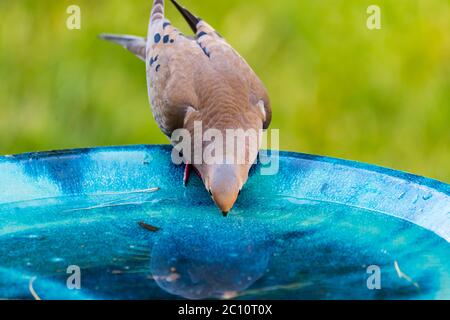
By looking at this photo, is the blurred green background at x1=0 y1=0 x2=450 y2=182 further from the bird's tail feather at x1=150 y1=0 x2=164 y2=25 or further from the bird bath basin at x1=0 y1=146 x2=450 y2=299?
the bird bath basin at x1=0 y1=146 x2=450 y2=299

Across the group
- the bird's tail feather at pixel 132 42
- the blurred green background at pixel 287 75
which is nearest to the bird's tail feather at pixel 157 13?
the bird's tail feather at pixel 132 42

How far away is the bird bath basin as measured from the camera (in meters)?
2.52

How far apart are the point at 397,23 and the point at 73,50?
6.59 feet

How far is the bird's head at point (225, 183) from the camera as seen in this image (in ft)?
10.1

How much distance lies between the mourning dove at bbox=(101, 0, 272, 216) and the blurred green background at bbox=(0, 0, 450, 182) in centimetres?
117

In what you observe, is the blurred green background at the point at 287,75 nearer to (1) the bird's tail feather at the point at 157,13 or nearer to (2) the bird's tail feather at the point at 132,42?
(2) the bird's tail feather at the point at 132,42

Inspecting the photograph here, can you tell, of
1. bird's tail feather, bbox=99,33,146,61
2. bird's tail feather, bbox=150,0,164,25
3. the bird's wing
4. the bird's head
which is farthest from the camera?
bird's tail feather, bbox=99,33,146,61

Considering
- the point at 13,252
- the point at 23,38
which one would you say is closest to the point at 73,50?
the point at 23,38

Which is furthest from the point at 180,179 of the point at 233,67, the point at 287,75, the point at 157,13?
the point at 287,75

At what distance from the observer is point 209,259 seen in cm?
272

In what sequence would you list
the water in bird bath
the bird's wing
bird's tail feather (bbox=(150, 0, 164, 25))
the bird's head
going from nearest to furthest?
the water in bird bath
the bird's head
the bird's wing
bird's tail feather (bbox=(150, 0, 164, 25))

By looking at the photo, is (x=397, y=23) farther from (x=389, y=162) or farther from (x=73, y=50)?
(x=73, y=50)

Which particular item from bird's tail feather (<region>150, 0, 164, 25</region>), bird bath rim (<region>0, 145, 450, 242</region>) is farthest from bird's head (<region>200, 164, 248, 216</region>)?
bird's tail feather (<region>150, 0, 164, 25</region>)

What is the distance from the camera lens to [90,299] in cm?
240
